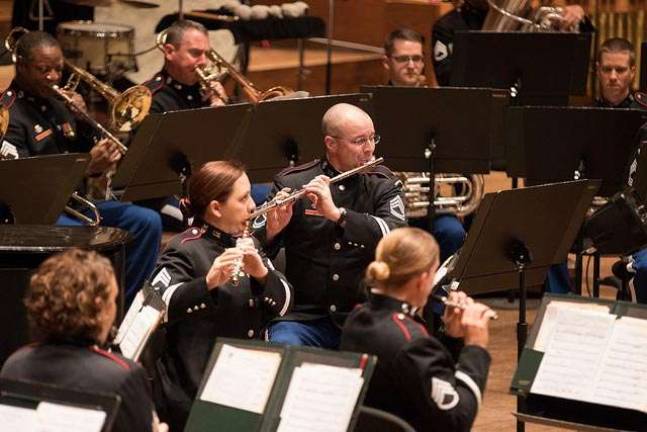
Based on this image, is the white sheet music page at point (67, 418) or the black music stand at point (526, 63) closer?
the white sheet music page at point (67, 418)

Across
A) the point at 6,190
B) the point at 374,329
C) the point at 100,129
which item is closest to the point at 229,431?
the point at 374,329

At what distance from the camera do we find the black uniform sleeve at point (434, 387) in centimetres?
423

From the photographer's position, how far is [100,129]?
729 cm

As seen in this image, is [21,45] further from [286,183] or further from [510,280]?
[510,280]

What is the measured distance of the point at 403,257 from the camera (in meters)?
4.25

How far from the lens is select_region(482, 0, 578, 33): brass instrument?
29.0 feet

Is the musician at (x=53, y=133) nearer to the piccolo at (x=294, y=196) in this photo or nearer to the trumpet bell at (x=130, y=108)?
the trumpet bell at (x=130, y=108)

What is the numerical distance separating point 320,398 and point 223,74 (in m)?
4.29

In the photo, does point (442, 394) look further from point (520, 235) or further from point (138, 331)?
point (520, 235)

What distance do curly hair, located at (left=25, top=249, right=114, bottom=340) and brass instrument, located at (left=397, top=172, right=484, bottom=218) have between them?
373cm

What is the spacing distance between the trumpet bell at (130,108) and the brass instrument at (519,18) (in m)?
2.37

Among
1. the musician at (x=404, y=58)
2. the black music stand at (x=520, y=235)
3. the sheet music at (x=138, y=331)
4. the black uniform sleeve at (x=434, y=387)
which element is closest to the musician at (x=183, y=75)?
the musician at (x=404, y=58)

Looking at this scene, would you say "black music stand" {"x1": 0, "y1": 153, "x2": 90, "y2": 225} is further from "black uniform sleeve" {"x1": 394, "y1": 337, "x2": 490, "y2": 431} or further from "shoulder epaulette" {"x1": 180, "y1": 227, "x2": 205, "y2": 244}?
"black uniform sleeve" {"x1": 394, "y1": 337, "x2": 490, "y2": 431}

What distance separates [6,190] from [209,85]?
1.95 m
